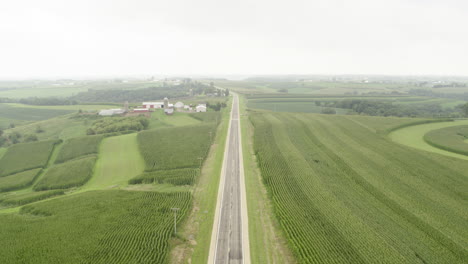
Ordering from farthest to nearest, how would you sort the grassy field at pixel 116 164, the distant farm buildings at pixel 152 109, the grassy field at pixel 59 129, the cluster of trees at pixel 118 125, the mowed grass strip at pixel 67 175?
the distant farm buildings at pixel 152 109, the grassy field at pixel 59 129, the cluster of trees at pixel 118 125, the grassy field at pixel 116 164, the mowed grass strip at pixel 67 175

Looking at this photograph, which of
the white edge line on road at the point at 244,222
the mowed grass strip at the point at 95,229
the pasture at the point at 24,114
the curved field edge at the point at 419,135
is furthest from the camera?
the pasture at the point at 24,114

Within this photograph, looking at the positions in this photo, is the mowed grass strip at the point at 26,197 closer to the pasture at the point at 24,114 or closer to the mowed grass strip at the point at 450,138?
the pasture at the point at 24,114

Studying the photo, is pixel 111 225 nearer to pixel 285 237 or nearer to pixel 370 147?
pixel 285 237

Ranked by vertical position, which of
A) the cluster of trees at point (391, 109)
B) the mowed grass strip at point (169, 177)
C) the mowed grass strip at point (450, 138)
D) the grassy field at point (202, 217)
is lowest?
the grassy field at point (202, 217)

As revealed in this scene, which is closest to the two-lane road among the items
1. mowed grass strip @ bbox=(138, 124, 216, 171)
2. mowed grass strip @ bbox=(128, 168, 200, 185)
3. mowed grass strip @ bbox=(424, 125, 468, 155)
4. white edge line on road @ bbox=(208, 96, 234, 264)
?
white edge line on road @ bbox=(208, 96, 234, 264)

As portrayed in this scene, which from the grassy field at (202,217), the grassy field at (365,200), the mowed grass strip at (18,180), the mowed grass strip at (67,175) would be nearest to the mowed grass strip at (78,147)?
the mowed grass strip at (67,175)

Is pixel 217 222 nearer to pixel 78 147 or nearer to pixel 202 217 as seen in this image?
pixel 202 217

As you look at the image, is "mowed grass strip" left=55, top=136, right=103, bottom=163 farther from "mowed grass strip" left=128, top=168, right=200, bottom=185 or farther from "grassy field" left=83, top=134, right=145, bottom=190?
"mowed grass strip" left=128, top=168, right=200, bottom=185
